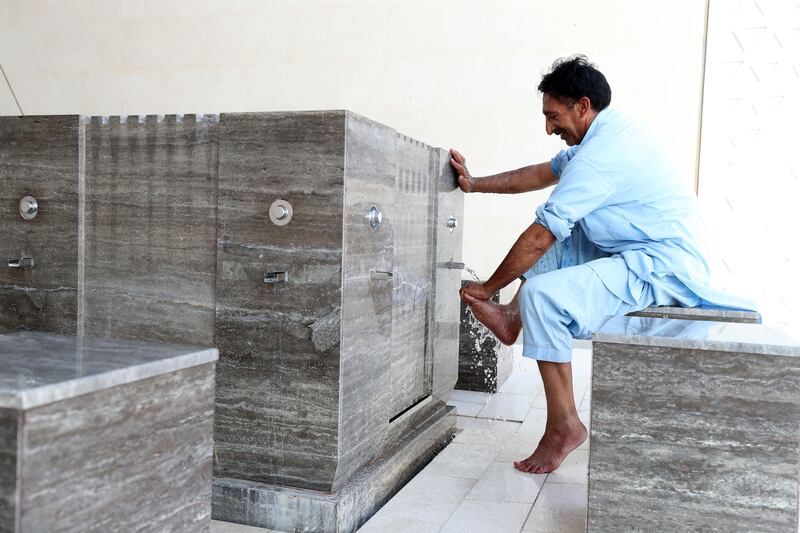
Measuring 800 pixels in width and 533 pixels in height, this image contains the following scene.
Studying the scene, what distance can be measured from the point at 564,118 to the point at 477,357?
69.6 inches

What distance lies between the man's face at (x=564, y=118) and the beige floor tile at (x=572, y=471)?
1223 millimetres

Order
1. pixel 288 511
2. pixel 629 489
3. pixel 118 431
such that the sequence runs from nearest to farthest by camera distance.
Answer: pixel 118 431
pixel 629 489
pixel 288 511

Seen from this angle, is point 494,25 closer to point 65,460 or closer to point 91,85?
point 91,85

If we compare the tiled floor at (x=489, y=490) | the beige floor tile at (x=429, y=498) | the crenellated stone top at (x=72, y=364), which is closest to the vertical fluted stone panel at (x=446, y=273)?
the tiled floor at (x=489, y=490)

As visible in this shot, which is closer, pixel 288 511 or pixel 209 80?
pixel 288 511

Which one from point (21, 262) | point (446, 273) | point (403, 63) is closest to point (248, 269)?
point (21, 262)

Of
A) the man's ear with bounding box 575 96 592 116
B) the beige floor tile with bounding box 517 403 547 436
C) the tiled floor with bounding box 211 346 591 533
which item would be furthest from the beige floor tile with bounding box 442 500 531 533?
the man's ear with bounding box 575 96 592 116

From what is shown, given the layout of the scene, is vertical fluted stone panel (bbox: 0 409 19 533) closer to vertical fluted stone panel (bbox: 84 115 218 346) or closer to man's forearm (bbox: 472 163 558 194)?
vertical fluted stone panel (bbox: 84 115 218 346)

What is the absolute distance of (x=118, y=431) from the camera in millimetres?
1400

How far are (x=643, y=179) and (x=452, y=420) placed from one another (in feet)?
4.25

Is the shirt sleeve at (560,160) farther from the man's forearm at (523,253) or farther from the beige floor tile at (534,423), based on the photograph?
the beige floor tile at (534,423)

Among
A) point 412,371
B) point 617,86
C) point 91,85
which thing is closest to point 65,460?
point 412,371

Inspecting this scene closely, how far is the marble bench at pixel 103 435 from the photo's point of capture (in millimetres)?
1220

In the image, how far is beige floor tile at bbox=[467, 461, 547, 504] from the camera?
2.76 metres
